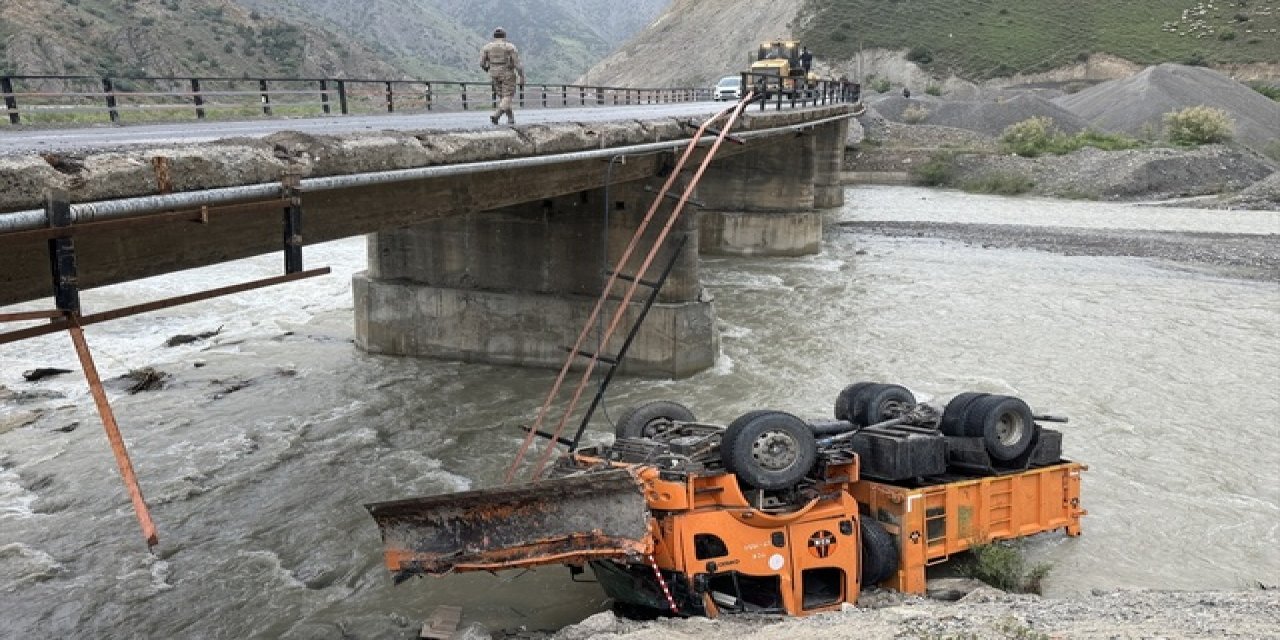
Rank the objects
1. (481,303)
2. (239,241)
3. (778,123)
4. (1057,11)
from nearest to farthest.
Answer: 1. (239,241)
2. (481,303)
3. (778,123)
4. (1057,11)

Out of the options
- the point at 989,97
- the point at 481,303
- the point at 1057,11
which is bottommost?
the point at 481,303

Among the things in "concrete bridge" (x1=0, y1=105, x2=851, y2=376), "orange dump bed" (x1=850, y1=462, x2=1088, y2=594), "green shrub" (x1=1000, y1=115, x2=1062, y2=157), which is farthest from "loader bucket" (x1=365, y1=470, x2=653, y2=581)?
"green shrub" (x1=1000, y1=115, x2=1062, y2=157)

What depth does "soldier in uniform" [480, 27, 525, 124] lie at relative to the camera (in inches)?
564

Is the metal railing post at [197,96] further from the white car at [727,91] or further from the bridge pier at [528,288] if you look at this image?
the white car at [727,91]

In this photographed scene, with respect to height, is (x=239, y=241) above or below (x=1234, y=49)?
below

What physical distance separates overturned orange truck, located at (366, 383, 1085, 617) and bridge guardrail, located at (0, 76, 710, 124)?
31.6ft

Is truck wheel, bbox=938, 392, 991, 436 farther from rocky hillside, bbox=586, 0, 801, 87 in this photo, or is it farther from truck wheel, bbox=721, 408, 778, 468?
rocky hillside, bbox=586, 0, 801, 87

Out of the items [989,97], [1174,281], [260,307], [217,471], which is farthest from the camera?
[989,97]

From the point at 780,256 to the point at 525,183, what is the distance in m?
20.6

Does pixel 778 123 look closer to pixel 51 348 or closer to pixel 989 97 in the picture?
pixel 51 348

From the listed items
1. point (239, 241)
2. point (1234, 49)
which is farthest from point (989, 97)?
point (239, 241)

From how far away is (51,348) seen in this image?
20000 millimetres

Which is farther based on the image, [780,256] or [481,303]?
[780,256]

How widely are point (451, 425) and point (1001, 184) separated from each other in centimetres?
4304
